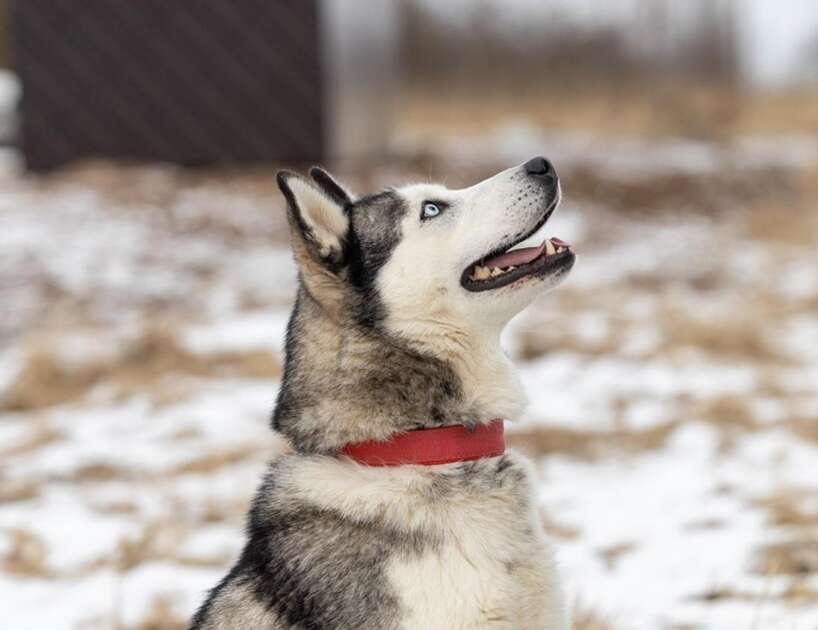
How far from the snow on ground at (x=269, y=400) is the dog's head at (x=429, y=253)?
1447 mm

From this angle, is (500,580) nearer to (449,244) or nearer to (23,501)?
(449,244)

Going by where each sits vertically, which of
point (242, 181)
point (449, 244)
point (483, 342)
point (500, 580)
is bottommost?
point (500, 580)

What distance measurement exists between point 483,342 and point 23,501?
11.5 ft

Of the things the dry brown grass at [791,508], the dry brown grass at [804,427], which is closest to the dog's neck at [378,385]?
the dry brown grass at [791,508]

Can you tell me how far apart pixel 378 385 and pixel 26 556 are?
2706mm

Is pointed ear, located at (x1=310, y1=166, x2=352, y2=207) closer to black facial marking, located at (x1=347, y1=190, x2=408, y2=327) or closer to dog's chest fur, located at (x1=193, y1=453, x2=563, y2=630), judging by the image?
black facial marking, located at (x1=347, y1=190, x2=408, y2=327)

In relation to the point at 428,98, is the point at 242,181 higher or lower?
lower

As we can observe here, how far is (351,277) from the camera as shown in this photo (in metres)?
2.86

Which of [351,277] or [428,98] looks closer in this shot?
[351,277]

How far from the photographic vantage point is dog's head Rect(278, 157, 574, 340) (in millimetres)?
2807

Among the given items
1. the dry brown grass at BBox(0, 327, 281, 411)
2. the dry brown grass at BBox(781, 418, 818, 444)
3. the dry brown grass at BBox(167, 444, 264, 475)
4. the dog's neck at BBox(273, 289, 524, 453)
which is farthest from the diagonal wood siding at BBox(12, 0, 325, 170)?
the dog's neck at BBox(273, 289, 524, 453)

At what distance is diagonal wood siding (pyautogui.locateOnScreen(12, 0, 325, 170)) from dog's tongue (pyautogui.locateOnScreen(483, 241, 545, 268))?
956 centimetres

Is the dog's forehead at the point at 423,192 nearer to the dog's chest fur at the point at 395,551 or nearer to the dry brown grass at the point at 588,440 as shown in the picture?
the dog's chest fur at the point at 395,551

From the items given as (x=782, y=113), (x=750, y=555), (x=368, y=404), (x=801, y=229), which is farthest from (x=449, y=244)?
(x=782, y=113)
